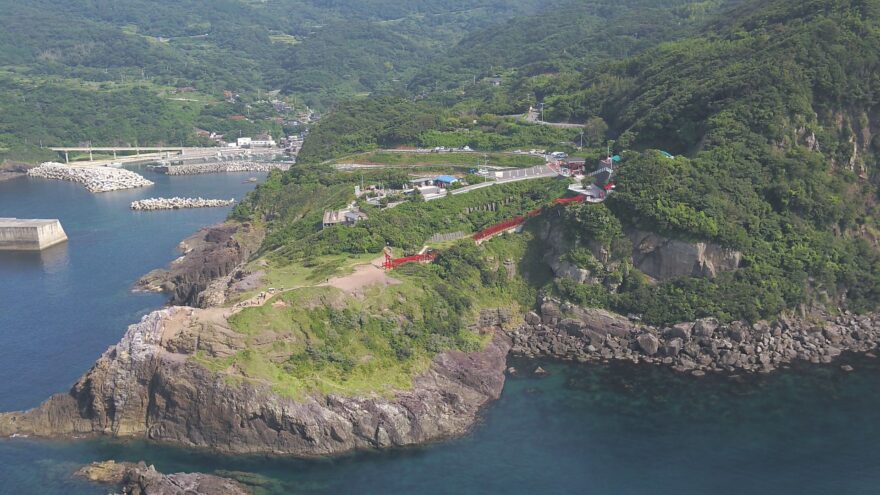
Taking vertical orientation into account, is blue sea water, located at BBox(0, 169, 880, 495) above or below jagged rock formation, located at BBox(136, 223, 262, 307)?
below

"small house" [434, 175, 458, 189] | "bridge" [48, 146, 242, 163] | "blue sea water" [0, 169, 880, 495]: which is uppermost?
"bridge" [48, 146, 242, 163]

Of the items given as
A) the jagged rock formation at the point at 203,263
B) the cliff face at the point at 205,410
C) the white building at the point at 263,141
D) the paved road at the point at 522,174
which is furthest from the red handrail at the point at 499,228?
the white building at the point at 263,141

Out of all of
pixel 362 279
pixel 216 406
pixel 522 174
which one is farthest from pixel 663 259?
pixel 216 406

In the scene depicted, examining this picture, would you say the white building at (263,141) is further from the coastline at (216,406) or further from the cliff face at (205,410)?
the cliff face at (205,410)

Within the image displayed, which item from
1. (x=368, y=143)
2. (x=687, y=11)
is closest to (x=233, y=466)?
(x=368, y=143)

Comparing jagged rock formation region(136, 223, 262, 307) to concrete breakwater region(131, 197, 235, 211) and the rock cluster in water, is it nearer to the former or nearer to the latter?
concrete breakwater region(131, 197, 235, 211)

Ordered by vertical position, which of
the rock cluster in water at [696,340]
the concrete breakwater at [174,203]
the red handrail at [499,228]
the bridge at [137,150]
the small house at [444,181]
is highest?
the bridge at [137,150]

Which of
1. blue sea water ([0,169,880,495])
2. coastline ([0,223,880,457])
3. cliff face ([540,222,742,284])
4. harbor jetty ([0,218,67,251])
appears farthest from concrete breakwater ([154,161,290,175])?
coastline ([0,223,880,457])

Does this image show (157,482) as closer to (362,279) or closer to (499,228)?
(362,279)
